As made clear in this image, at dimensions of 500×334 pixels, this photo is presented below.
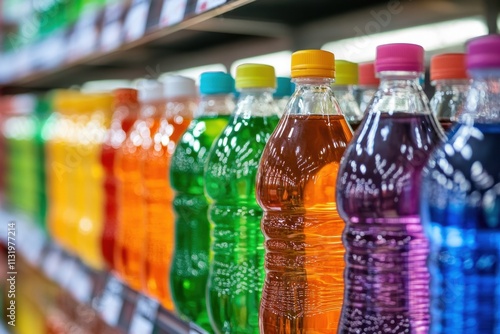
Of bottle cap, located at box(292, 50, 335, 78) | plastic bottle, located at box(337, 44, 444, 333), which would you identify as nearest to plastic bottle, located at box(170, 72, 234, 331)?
bottle cap, located at box(292, 50, 335, 78)

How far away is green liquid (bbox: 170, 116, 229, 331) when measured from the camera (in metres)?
1.32

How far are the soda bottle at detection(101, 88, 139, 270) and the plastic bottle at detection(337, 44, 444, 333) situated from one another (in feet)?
3.62

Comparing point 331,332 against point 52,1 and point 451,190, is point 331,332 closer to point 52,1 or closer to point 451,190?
point 451,190

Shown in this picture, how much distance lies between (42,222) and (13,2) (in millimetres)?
1557

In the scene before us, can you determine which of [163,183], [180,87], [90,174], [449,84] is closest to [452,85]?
Answer: [449,84]

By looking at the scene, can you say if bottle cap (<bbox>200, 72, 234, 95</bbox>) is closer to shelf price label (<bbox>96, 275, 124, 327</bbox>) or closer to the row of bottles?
the row of bottles

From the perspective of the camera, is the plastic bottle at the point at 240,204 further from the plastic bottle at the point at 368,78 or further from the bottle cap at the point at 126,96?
the bottle cap at the point at 126,96

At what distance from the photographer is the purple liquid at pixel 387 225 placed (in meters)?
0.80

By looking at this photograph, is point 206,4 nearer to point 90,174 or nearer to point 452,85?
point 452,85

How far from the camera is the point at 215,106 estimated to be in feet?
4.50

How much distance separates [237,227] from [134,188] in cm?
65

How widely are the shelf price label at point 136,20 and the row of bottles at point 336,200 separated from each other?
0.13 m

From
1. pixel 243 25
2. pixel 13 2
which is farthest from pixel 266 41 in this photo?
pixel 13 2

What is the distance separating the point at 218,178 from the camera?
1.17 meters
